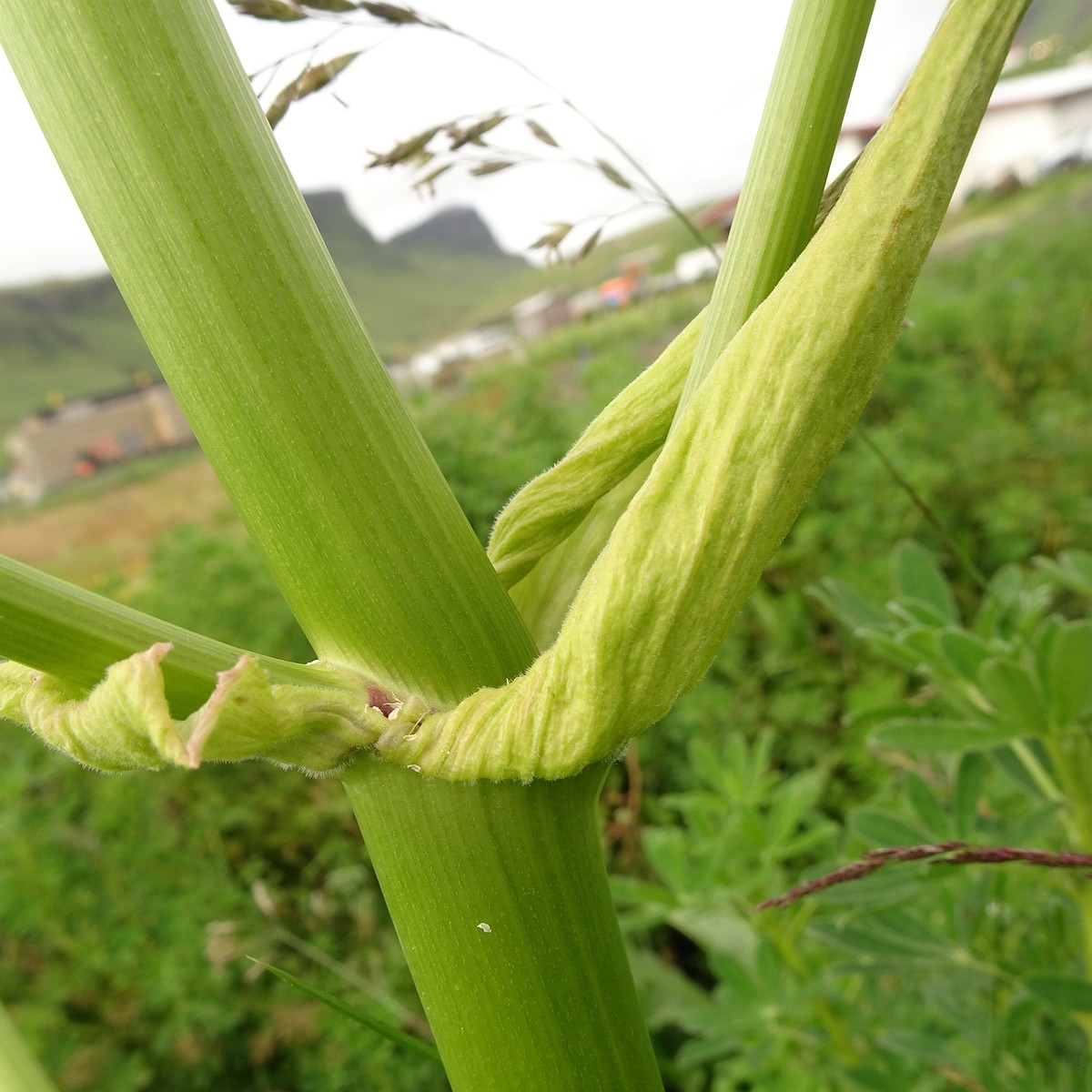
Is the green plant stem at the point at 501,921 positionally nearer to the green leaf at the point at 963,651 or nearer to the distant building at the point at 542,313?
the green leaf at the point at 963,651

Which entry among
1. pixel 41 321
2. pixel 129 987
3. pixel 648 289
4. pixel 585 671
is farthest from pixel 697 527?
pixel 41 321

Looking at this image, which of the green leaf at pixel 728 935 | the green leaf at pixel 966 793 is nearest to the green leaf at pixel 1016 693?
the green leaf at pixel 966 793

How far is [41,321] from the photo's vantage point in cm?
414

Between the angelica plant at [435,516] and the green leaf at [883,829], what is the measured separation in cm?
46

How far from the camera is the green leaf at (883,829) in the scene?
2.43ft

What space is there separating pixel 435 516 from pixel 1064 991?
1.76 feet

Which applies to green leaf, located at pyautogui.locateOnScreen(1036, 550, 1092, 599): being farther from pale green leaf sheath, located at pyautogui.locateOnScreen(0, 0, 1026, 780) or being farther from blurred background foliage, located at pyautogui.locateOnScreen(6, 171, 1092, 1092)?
pale green leaf sheath, located at pyautogui.locateOnScreen(0, 0, 1026, 780)

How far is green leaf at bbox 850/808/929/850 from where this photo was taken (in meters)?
0.74

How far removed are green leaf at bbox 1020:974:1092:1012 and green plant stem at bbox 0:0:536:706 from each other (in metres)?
0.47

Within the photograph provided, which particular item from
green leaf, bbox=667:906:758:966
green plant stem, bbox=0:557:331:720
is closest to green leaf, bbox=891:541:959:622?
green leaf, bbox=667:906:758:966

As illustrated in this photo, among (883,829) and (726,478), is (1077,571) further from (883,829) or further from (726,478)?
(726,478)

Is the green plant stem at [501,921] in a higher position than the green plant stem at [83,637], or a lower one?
lower

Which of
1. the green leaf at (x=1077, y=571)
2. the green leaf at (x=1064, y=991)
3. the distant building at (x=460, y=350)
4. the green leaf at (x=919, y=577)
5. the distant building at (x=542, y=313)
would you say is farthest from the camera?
the distant building at (x=542, y=313)

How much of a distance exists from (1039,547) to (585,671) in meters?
1.99
